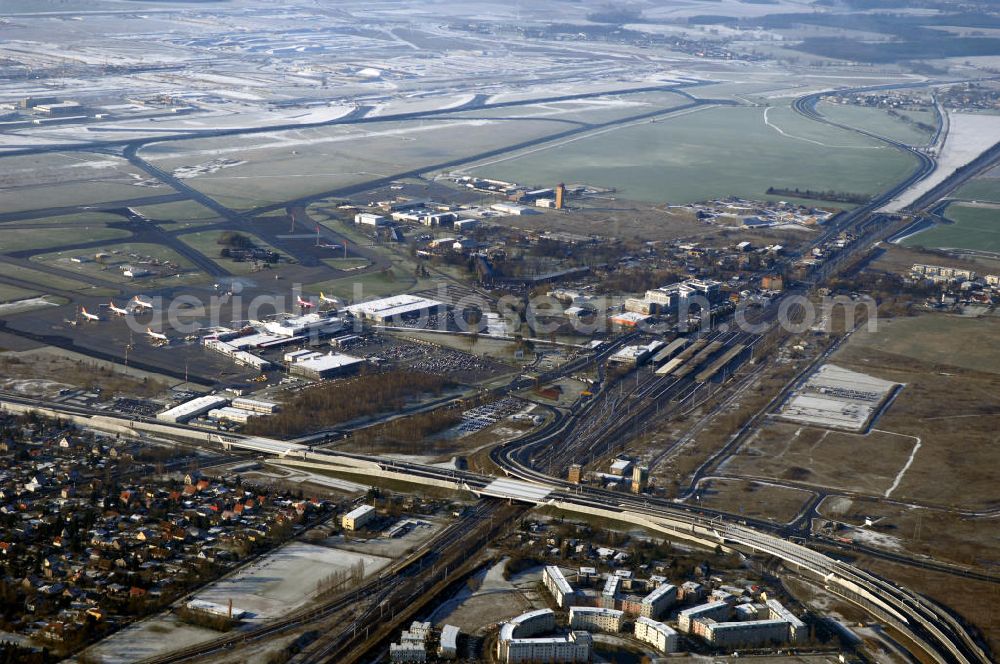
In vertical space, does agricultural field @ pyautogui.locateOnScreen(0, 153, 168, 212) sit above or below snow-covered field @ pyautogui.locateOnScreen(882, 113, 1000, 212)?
below

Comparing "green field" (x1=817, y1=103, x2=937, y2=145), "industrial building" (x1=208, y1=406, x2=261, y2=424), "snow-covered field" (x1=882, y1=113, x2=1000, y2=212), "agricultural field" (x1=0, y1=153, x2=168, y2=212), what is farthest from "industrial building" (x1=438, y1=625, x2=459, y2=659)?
"green field" (x1=817, y1=103, x2=937, y2=145)

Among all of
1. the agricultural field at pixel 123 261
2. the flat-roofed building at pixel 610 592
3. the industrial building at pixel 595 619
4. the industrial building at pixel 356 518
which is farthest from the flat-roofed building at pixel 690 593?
the agricultural field at pixel 123 261

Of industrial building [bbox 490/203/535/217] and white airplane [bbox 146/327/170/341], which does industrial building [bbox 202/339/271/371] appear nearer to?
white airplane [bbox 146/327/170/341]

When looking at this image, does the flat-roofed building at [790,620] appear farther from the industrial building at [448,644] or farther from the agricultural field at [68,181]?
the agricultural field at [68,181]

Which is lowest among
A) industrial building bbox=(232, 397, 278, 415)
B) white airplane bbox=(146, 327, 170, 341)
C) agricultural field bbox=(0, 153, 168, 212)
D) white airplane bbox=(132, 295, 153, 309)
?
industrial building bbox=(232, 397, 278, 415)

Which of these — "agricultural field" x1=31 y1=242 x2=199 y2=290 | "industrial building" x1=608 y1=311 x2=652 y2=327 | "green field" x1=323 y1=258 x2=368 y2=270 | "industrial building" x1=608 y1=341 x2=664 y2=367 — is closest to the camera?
"industrial building" x1=608 y1=341 x2=664 y2=367

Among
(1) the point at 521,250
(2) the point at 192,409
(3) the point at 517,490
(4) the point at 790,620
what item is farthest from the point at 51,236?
(4) the point at 790,620
